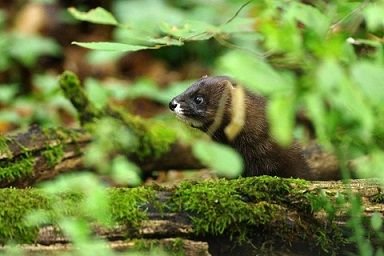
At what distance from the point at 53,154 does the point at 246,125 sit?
3.47 feet

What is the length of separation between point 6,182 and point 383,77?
8.28 feet

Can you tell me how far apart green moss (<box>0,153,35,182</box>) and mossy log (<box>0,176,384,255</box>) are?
848 mm

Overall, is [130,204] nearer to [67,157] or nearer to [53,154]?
[53,154]

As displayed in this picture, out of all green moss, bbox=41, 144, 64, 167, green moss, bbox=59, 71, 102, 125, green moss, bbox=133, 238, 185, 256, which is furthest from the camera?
green moss, bbox=59, 71, 102, 125

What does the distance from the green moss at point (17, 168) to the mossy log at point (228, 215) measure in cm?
85

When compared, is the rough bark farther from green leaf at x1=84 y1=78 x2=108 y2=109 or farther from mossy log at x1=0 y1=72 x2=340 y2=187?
green leaf at x1=84 y1=78 x2=108 y2=109

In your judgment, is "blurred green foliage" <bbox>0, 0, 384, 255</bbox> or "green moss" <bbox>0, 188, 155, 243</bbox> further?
"green moss" <bbox>0, 188, 155, 243</bbox>

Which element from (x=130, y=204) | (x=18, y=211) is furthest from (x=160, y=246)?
(x=18, y=211)

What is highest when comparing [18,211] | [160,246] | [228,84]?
[228,84]

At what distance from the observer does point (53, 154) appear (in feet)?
16.0

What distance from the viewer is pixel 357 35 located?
5477mm

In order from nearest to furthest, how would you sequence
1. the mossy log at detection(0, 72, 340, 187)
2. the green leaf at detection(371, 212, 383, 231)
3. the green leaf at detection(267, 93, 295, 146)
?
the green leaf at detection(267, 93, 295, 146) → the green leaf at detection(371, 212, 383, 231) → the mossy log at detection(0, 72, 340, 187)

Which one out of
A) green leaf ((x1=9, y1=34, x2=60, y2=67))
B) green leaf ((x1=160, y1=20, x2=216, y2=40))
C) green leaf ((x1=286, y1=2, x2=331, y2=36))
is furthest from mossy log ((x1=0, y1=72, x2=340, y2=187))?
green leaf ((x1=9, y1=34, x2=60, y2=67))

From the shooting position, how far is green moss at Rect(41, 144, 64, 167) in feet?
15.8
